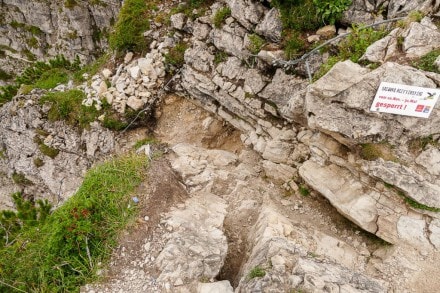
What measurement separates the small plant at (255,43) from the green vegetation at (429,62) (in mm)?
5251

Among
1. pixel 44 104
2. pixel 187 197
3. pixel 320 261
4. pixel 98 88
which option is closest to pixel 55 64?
pixel 44 104

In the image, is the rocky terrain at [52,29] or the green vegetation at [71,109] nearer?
the green vegetation at [71,109]

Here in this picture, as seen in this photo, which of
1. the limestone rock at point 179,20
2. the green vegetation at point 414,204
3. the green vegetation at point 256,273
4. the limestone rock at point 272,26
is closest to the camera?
the green vegetation at point 256,273

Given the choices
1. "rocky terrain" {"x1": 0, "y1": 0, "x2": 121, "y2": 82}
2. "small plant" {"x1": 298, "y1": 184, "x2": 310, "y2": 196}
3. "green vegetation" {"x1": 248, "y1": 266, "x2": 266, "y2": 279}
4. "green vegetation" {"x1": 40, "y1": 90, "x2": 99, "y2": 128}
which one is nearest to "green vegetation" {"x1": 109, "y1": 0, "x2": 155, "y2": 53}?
"green vegetation" {"x1": 40, "y1": 90, "x2": 99, "y2": 128}

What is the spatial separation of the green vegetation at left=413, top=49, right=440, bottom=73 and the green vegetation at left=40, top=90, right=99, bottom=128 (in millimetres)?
12732

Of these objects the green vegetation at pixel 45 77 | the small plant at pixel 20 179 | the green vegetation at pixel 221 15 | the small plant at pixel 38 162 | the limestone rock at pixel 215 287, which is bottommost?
the small plant at pixel 20 179

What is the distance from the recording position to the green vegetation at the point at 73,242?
24.0 feet

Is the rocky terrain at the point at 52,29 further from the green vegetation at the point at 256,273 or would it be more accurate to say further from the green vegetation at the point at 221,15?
the green vegetation at the point at 256,273

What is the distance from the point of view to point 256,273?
6.34 m

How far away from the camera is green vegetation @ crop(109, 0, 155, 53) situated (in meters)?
14.6

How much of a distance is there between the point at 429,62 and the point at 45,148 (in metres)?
16.5

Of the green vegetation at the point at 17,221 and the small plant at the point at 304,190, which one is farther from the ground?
the small plant at the point at 304,190

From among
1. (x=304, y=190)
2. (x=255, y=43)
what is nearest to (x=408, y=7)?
(x=255, y=43)

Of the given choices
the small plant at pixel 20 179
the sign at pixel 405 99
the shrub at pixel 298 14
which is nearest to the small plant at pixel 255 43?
the shrub at pixel 298 14
